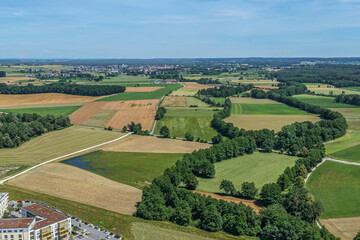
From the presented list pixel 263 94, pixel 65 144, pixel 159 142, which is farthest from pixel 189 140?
pixel 263 94

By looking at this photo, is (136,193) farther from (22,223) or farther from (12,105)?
(12,105)

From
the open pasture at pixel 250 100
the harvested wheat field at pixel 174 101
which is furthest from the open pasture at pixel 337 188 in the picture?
the open pasture at pixel 250 100

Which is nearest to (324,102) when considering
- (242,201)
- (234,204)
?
(242,201)

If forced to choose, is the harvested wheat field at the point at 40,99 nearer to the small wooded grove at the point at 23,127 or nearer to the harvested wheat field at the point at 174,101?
the harvested wheat field at the point at 174,101

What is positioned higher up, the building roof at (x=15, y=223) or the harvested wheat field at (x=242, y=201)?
the building roof at (x=15, y=223)

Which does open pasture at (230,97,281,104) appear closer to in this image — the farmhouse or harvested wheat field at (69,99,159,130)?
harvested wheat field at (69,99,159,130)

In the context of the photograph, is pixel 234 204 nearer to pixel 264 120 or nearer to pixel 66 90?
pixel 264 120
